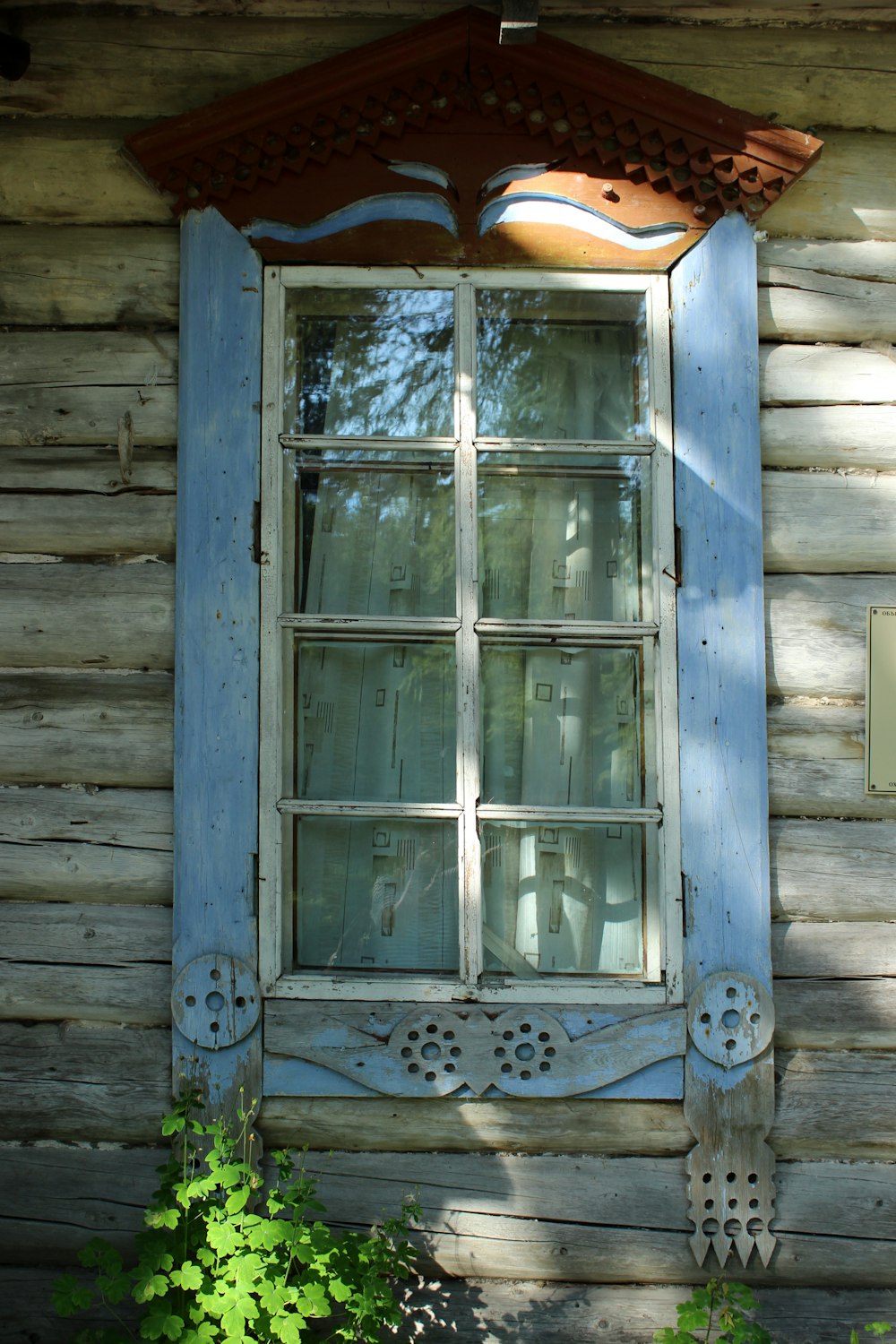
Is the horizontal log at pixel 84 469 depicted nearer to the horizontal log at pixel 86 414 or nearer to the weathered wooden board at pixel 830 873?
the horizontal log at pixel 86 414

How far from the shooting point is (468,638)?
224 centimetres

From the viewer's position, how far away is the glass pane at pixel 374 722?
2.25 meters

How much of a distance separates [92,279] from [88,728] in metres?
0.98

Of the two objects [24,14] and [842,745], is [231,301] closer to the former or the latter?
[24,14]

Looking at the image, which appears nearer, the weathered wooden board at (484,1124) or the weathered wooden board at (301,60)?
the weathered wooden board at (484,1124)

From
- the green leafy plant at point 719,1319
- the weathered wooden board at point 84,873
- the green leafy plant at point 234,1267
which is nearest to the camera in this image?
the green leafy plant at point 234,1267

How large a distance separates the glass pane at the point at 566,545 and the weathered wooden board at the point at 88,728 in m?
0.74

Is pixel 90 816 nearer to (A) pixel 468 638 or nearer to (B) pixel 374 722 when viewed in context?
(B) pixel 374 722

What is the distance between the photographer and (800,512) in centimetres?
228

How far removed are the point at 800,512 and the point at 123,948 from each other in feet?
5.61

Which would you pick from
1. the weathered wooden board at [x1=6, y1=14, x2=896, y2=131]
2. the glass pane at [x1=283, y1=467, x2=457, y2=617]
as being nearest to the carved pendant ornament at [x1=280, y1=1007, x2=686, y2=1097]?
the glass pane at [x1=283, y1=467, x2=457, y2=617]

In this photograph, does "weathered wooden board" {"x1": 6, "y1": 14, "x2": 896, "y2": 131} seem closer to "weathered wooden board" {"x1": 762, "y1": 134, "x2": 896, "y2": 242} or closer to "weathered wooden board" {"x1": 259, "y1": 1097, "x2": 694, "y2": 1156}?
"weathered wooden board" {"x1": 762, "y1": 134, "x2": 896, "y2": 242}

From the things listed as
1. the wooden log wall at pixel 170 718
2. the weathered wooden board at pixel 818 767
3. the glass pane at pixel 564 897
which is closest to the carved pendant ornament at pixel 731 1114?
the wooden log wall at pixel 170 718

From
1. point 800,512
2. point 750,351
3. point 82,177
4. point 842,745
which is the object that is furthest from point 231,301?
point 842,745
